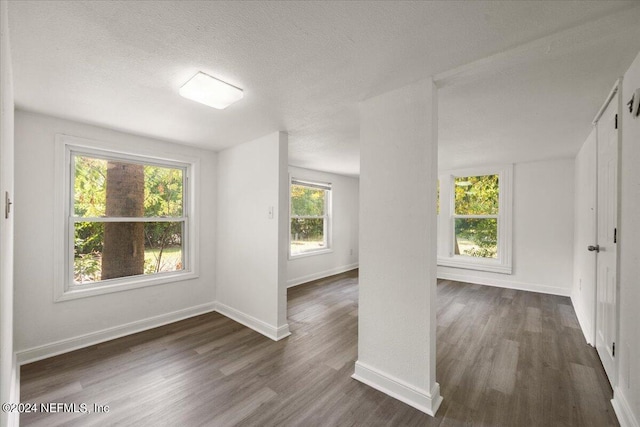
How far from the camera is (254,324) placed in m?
3.04

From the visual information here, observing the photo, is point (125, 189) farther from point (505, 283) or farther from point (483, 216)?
point (505, 283)

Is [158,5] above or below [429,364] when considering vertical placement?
above

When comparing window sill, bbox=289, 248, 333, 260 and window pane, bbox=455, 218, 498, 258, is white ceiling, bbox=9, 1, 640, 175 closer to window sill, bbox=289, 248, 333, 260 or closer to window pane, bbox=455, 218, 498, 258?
window pane, bbox=455, 218, 498, 258

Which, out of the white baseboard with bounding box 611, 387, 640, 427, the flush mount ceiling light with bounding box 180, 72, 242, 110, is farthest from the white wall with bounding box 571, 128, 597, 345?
the flush mount ceiling light with bounding box 180, 72, 242, 110

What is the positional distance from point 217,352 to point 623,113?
11.6ft

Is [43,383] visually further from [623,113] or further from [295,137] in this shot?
[623,113]

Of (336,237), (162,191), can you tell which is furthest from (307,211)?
(162,191)

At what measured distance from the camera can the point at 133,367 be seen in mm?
2270

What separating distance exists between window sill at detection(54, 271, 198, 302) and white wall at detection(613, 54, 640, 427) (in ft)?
12.7

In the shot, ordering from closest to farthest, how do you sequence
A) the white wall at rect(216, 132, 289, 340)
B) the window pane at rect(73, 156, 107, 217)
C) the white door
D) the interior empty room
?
the interior empty room
the white door
the window pane at rect(73, 156, 107, 217)
the white wall at rect(216, 132, 289, 340)

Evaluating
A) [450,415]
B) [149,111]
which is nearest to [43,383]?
[149,111]

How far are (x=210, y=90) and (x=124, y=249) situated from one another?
2250mm

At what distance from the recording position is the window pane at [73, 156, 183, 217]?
8.96ft

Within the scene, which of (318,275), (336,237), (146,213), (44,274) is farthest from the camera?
(336,237)
